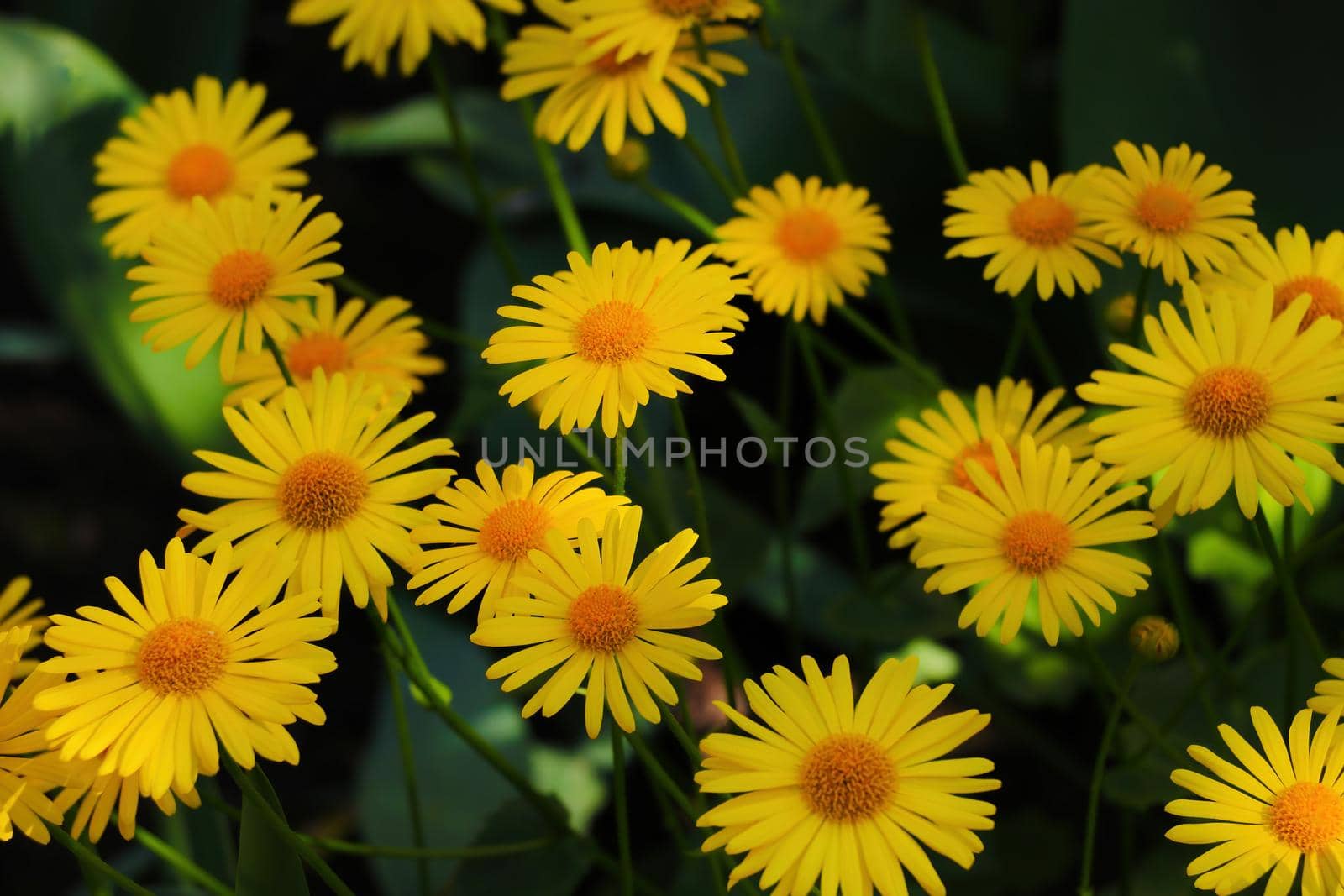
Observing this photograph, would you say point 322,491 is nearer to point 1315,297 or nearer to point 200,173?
point 200,173

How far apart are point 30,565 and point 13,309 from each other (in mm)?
400

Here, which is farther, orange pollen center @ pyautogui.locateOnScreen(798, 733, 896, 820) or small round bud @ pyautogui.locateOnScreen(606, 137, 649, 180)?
small round bud @ pyautogui.locateOnScreen(606, 137, 649, 180)

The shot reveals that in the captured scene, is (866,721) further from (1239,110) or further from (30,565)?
(30,565)

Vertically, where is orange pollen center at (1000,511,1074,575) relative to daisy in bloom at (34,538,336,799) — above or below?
above

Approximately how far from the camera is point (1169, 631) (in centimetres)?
57

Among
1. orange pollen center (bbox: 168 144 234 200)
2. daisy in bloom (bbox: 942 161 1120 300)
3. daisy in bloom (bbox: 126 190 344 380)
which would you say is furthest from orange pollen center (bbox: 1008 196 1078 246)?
orange pollen center (bbox: 168 144 234 200)

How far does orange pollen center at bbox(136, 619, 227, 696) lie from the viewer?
0.50 meters

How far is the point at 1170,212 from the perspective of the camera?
613 mm

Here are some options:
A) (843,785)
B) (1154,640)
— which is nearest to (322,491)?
(843,785)

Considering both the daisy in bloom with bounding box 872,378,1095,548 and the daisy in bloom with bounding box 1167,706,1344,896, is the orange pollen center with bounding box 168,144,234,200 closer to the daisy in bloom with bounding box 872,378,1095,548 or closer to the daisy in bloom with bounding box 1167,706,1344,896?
the daisy in bloom with bounding box 872,378,1095,548

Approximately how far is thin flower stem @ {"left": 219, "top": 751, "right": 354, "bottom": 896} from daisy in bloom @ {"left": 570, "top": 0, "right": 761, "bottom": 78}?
39 cm

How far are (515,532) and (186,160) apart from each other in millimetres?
356

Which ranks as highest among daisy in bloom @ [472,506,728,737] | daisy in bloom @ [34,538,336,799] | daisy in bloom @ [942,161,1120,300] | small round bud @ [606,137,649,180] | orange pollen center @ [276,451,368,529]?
small round bud @ [606,137,649,180]

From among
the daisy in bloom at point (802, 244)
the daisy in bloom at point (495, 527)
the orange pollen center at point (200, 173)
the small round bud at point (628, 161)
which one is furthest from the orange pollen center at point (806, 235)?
the orange pollen center at point (200, 173)
